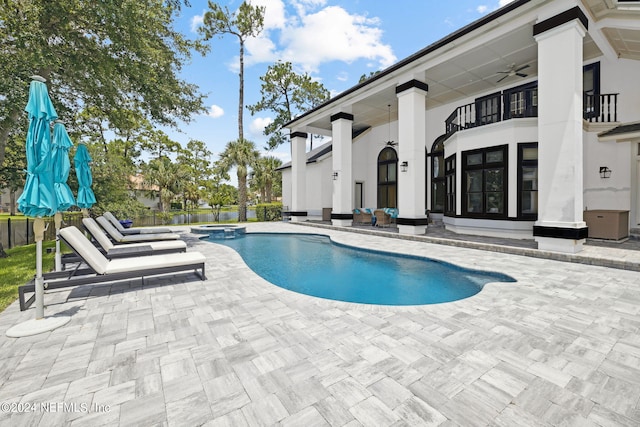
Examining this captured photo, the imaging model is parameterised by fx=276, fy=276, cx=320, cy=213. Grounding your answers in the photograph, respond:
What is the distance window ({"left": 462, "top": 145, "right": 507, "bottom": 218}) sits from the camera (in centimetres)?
1009

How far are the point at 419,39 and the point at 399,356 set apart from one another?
13489 millimetres

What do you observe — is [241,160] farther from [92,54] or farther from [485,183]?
[485,183]

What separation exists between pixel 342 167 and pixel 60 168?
11599 millimetres

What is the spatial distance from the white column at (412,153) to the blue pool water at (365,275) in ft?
10.2

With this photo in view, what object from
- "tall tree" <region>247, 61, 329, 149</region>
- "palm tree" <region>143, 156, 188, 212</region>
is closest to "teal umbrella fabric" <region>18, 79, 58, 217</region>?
"tall tree" <region>247, 61, 329, 149</region>

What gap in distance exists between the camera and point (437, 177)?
52.3ft

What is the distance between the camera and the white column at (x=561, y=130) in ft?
23.0

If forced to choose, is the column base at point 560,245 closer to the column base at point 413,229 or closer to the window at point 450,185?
the column base at point 413,229

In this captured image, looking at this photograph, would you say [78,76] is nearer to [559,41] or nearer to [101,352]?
[101,352]

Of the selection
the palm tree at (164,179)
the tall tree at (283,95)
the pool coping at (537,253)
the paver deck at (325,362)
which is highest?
the tall tree at (283,95)

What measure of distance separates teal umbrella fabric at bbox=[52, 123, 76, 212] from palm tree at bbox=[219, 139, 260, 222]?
1597 cm

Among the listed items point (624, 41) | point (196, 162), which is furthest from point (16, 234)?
point (196, 162)

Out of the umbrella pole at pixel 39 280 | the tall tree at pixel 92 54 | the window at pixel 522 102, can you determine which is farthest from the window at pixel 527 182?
the tall tree at pixel 92 54

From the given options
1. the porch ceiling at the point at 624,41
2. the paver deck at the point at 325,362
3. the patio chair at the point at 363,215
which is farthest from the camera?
the patio chair at the point at 363,215
